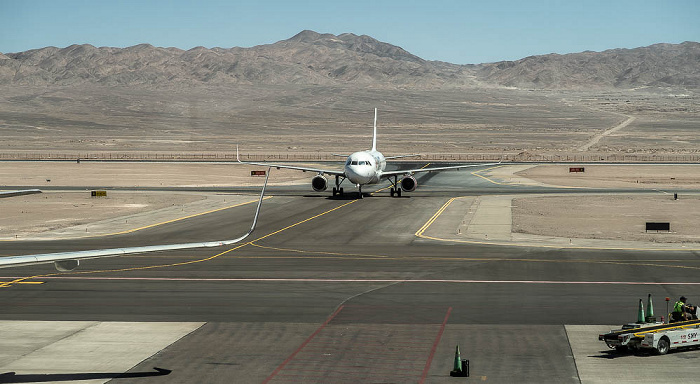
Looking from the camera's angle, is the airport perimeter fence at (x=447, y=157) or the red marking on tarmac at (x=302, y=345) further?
the airport perimeter fence at (x=447, y=157)

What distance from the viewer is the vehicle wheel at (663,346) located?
28078mm

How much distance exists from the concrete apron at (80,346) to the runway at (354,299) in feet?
2.88

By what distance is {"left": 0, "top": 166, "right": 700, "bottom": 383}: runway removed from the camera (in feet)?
89.8

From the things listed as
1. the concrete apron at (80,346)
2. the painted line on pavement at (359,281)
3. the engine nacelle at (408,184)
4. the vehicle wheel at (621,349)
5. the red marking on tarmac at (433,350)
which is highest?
the engine nacelle at (408,184)

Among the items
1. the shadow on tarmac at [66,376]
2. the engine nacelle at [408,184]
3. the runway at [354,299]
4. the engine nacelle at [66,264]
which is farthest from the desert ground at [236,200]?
the engine nacelle at [66,264]

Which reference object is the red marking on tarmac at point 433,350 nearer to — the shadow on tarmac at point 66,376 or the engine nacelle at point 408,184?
the shadow on tarmac at point 66,376

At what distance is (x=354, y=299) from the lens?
37.8 m

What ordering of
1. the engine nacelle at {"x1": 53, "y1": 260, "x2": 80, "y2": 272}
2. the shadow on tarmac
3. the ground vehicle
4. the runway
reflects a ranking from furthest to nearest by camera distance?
the ground vehicle → the runway → the shadow on tarmac → the engine nacelle at {"x1": 53, "y1": 260, "x2": 80, "y2": 272}

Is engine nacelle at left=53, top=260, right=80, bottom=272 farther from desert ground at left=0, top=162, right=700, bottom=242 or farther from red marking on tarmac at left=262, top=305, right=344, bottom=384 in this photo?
desert ground at left=0, top=162, right=700, bottom=242

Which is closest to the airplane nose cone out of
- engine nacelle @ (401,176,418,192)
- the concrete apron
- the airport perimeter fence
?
engine nacelle @ (401,176,418,192)

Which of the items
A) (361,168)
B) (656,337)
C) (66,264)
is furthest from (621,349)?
(361,168)

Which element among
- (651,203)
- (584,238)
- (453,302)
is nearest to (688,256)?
(584,238)

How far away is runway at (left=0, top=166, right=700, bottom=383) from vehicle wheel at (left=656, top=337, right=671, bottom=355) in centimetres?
30

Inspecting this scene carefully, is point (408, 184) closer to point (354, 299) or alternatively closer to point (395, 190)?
point (395, 190)
